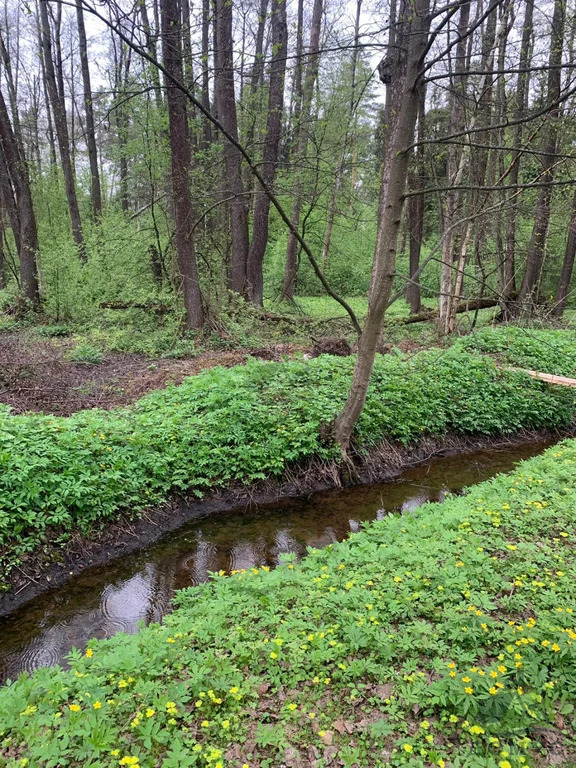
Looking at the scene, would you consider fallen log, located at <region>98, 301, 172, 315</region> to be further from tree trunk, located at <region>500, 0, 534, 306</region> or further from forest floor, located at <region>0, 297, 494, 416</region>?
tree trunk, located at <region>500, 0, 534, 306</region>

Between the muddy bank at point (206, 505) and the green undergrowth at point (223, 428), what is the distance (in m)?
0.13

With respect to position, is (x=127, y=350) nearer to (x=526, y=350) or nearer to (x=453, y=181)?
(x=453, y=181)

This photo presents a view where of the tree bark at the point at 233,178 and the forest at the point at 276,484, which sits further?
the tree bark at the point at 233,178

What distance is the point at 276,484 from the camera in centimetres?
662

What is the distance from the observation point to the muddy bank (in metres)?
4.67

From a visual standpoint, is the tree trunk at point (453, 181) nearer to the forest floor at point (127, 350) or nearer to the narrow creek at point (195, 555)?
the forest floor at point (127, 350)

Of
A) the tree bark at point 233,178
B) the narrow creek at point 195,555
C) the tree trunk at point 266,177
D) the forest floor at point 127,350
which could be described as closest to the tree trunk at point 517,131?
the forest floor at point 127,350

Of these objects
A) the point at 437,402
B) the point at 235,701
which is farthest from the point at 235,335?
the point at 235,701

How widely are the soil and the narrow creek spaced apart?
113 inches

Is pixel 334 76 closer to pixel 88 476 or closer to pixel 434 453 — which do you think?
pixel 434 453

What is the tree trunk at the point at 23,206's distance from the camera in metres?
12.9

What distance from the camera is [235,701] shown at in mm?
2742

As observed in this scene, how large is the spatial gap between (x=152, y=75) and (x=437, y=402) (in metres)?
8.46

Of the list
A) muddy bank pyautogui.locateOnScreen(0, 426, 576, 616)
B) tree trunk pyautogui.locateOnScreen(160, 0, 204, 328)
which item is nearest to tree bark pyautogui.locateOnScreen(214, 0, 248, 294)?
tree trunk pyautogui.locateOnScreen(160, 0, 204, 328)
